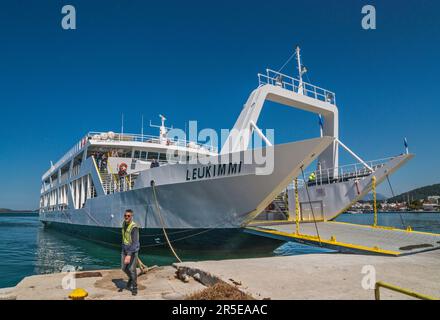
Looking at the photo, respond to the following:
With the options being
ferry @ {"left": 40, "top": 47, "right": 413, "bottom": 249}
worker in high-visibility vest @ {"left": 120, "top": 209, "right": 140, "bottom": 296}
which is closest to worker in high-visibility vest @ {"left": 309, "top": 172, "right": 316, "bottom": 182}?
ferry @ {"left": 40, "top": 47, "right": 413, "bottom": 249}

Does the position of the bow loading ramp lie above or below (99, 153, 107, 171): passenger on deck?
below

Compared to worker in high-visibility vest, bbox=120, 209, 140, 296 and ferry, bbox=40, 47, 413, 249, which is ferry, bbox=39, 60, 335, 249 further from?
worker in high-visibility vest, bbox=120, 209, 140, 296

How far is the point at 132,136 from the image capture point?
19922mm

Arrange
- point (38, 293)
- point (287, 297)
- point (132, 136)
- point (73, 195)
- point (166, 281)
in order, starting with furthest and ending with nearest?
1. point (73, 195)
2. point (132, 136)
3. point (166, 281)
4. point (38, 293)
5. point (287, 297)

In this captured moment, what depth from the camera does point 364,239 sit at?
33.3 feet

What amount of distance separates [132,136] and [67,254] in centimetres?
757

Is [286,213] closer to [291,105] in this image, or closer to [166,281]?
[291,105]

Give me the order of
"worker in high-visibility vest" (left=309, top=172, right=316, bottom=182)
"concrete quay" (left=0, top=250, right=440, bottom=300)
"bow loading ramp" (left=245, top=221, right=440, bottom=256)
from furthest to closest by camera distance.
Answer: "worker in high-visibility vest" (left=309, top=172, right=316, bottom=182) < "bow loading ramp" (left=245, top=221, right=440, bottom=256) < "concrete quay" (left=0, top=250, right=440, bottom=300)

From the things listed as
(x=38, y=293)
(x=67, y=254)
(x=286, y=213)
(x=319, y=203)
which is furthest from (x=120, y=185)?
(x=38, y=293)

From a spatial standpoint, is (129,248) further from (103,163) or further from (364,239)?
(103,163)

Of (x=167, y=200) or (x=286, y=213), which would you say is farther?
(x=286, y=213)

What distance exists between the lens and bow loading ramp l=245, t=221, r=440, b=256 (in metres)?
8.46

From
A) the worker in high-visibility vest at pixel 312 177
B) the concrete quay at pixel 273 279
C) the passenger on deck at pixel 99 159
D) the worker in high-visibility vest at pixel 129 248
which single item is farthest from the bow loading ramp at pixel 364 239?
the passenger on deck at pixel 99 159

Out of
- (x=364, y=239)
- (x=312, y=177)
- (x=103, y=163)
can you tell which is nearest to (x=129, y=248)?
(x=364, y=239)
